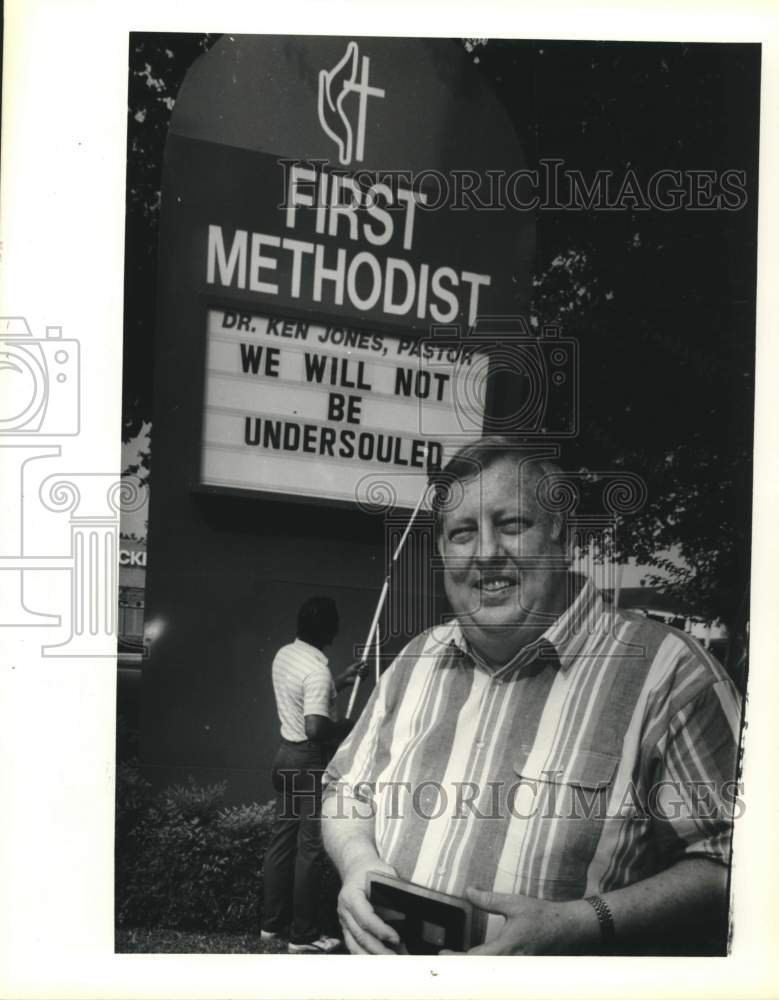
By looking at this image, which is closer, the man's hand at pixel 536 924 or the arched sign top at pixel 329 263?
the man's hand at pixel 536 924

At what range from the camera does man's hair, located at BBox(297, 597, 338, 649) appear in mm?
4449

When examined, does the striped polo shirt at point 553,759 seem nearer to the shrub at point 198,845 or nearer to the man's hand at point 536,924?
the man's hand at point 536,924

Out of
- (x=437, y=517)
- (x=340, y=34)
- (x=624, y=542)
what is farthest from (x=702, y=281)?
(x=340, y=34)

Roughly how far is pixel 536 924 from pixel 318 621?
1412mm

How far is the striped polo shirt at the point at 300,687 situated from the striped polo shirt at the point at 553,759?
0.17m

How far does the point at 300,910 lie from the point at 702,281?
2945 mm

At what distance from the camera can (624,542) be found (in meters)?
4.47

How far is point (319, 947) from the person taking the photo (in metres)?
4.44

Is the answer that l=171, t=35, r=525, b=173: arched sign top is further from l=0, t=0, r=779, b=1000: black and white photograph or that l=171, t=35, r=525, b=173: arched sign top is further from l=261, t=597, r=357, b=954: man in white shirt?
l=261, t=597, r=357, b=954: man in white shirt

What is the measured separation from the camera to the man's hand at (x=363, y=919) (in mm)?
4387

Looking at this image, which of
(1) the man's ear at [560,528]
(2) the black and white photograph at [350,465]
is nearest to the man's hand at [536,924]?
(2) the black and white photograph at [350,465]

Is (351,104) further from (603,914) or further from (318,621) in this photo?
(603,914)

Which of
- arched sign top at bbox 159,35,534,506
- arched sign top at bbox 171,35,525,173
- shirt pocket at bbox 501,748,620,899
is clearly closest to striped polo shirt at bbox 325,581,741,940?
shirt pocket at bbox 501,748,620,899

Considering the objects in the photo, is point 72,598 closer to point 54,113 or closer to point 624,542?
point 54,113
